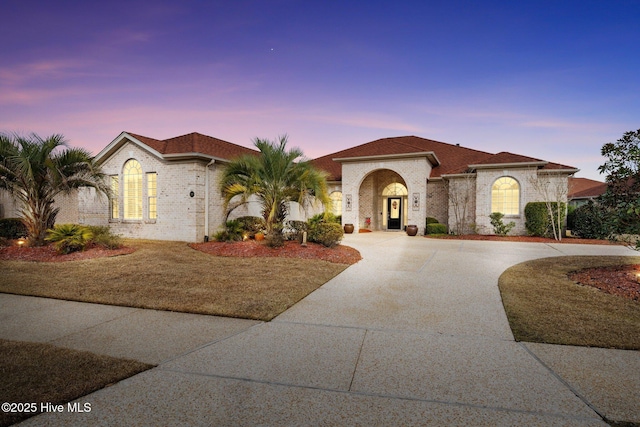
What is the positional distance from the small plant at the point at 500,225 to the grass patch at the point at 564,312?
11.0 m

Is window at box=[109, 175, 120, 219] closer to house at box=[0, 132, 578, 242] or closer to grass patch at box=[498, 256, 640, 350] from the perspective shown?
house at box=[0, 132, 578, 242]

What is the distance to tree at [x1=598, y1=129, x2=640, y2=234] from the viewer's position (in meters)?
7.22

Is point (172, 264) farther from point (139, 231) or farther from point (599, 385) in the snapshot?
point (599, 385)

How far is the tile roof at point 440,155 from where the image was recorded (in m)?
18.6

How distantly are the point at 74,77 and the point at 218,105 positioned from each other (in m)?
5.30

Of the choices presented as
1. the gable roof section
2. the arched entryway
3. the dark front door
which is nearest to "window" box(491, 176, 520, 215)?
the arched entryway

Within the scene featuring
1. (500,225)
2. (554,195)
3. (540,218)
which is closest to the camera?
(540,218)

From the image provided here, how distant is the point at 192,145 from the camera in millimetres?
15266

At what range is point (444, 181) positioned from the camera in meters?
21.1

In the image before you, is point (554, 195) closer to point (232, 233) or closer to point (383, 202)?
point (383, 202)

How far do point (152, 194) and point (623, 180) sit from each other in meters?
17.6

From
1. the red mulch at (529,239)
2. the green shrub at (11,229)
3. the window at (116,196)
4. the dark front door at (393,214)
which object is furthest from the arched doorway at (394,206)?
the green shrub at (11,229)

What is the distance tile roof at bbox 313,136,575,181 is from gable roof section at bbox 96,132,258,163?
8.05m

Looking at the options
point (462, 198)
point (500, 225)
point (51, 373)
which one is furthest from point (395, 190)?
point (51, 373)
